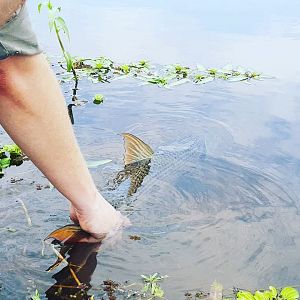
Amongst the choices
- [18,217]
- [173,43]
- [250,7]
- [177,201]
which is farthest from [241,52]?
[18,217]

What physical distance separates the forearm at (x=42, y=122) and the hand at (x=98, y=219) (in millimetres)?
→ 46

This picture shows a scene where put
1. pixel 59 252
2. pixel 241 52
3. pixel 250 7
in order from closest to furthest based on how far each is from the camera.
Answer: pixel 59 252, pixel 241 52, pixel 250 7

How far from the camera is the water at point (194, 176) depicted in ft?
4.65

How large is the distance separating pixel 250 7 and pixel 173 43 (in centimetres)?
129

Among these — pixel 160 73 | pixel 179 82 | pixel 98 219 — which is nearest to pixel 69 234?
pixel 98 219

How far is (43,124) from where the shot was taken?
136 cm

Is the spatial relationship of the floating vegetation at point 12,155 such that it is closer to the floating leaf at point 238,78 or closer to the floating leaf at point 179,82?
the floating leaf at point 179,82

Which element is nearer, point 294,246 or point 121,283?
point 121,283

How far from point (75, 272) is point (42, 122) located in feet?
1.31

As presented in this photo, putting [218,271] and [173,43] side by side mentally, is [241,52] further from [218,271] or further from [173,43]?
[218,271]

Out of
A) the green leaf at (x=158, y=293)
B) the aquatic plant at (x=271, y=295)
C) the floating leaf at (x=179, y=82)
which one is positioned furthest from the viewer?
the floating leaf at (x=179, y=82)

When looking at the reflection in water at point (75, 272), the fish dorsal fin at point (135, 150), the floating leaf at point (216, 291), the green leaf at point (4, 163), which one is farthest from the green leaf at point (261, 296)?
the green leaf at point (4, 163)

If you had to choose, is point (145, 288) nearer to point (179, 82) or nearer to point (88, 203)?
point (88, 203)

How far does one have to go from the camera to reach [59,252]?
4.87ft
